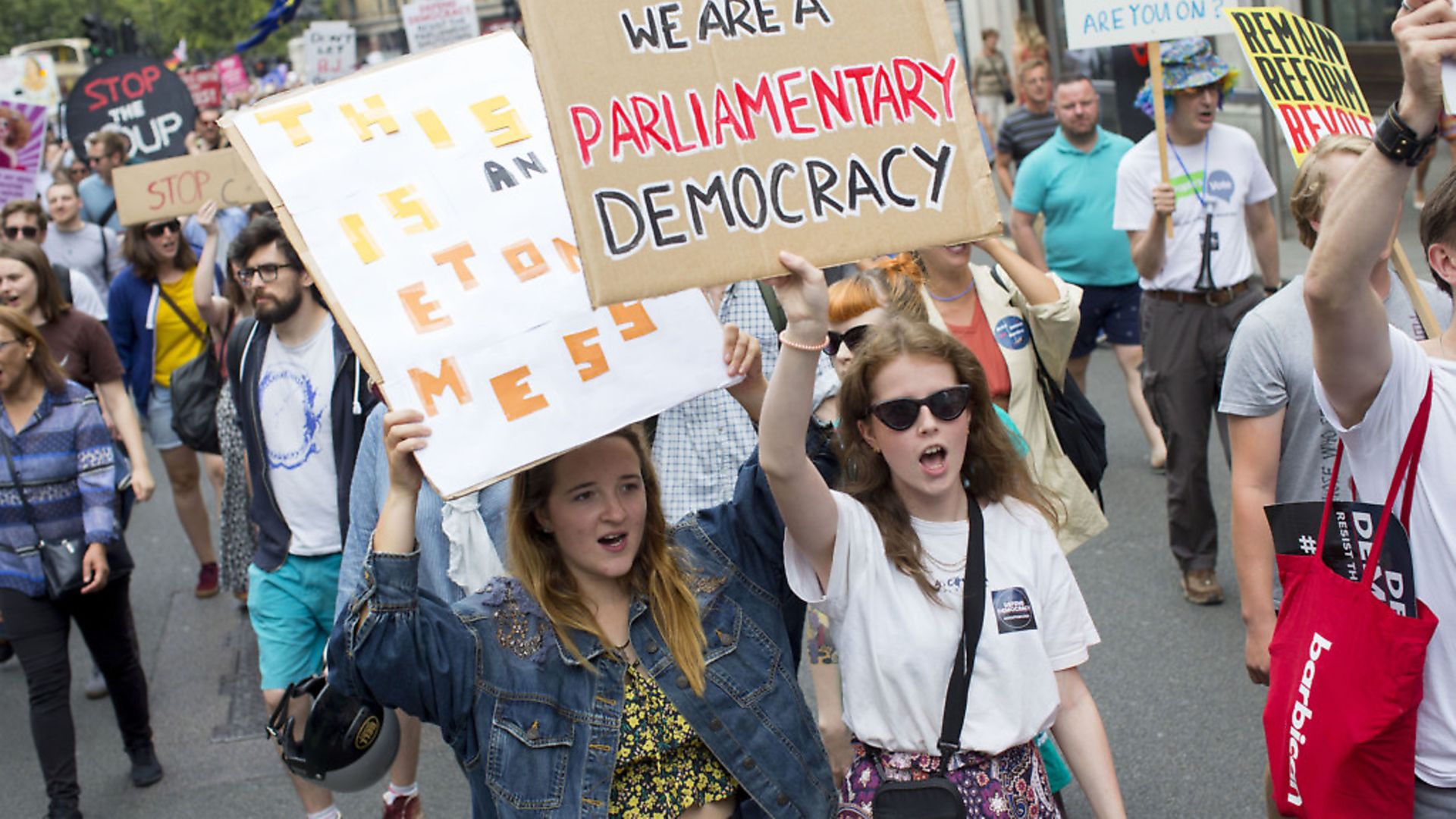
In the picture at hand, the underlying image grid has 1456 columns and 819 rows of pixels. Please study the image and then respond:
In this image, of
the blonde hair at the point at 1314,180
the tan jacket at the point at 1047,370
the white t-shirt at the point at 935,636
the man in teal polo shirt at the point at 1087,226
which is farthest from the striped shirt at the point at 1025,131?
the white t-shirt at the point at 935,636

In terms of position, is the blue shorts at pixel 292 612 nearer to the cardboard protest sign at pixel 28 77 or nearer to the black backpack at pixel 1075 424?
the black backpack at pixel 1075 424

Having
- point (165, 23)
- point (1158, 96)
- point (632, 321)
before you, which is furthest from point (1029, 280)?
point (165, 23)

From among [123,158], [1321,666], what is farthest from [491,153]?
[123,158]

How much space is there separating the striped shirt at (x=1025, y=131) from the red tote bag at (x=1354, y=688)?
9167mm

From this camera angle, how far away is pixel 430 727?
20.0 feet

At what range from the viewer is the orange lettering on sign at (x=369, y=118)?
2955 millimetres

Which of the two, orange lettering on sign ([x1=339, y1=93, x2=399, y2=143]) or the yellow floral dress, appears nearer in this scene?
the yellow floral dress

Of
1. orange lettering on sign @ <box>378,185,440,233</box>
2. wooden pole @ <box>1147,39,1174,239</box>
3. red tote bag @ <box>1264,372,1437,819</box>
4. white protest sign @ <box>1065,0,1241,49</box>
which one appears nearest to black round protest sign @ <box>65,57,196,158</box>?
white protest sign @ <box>1065,0,1241,49</box>

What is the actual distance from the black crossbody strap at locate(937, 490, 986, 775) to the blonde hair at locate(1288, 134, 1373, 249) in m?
1.21

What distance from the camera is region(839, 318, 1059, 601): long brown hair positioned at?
10.3 feet

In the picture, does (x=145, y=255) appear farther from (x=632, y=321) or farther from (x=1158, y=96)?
(x=632, y=321)

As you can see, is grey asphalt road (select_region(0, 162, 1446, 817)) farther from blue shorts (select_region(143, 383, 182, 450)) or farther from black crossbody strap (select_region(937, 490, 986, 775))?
black crossbody strap (select_region(937, 490, 986, 775))

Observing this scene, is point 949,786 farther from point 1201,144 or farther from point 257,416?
point 1201,144

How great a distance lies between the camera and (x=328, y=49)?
1848 cm
